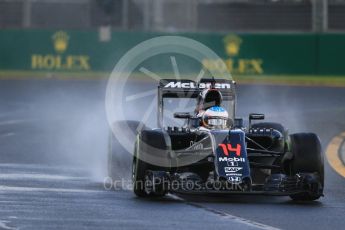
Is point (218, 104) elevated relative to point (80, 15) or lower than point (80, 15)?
lower

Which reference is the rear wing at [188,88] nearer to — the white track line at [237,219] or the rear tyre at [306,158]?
the rear tyre at [306,158]

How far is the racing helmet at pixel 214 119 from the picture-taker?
14836 mm

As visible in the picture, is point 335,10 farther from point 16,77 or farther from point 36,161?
point 36,161

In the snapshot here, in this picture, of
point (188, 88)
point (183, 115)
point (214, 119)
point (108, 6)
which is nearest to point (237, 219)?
point (214, 119)

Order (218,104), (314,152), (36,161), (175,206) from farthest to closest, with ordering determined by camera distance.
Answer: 1. (36,161)
2. (218,104)
3. (314,152)
4. (175,206)

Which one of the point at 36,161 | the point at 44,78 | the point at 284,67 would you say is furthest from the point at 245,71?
the point at 36,161

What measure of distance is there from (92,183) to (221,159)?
101 inches

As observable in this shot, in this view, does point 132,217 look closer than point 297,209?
Yes

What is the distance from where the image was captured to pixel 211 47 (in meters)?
39.7

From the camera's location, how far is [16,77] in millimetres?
38656

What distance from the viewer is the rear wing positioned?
16219mm

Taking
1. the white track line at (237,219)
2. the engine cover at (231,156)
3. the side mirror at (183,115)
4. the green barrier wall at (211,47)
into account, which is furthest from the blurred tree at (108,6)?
the white track line at (237,219)

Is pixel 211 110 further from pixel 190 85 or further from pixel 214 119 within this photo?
pixel 190 85

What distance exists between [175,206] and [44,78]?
1003 inches
